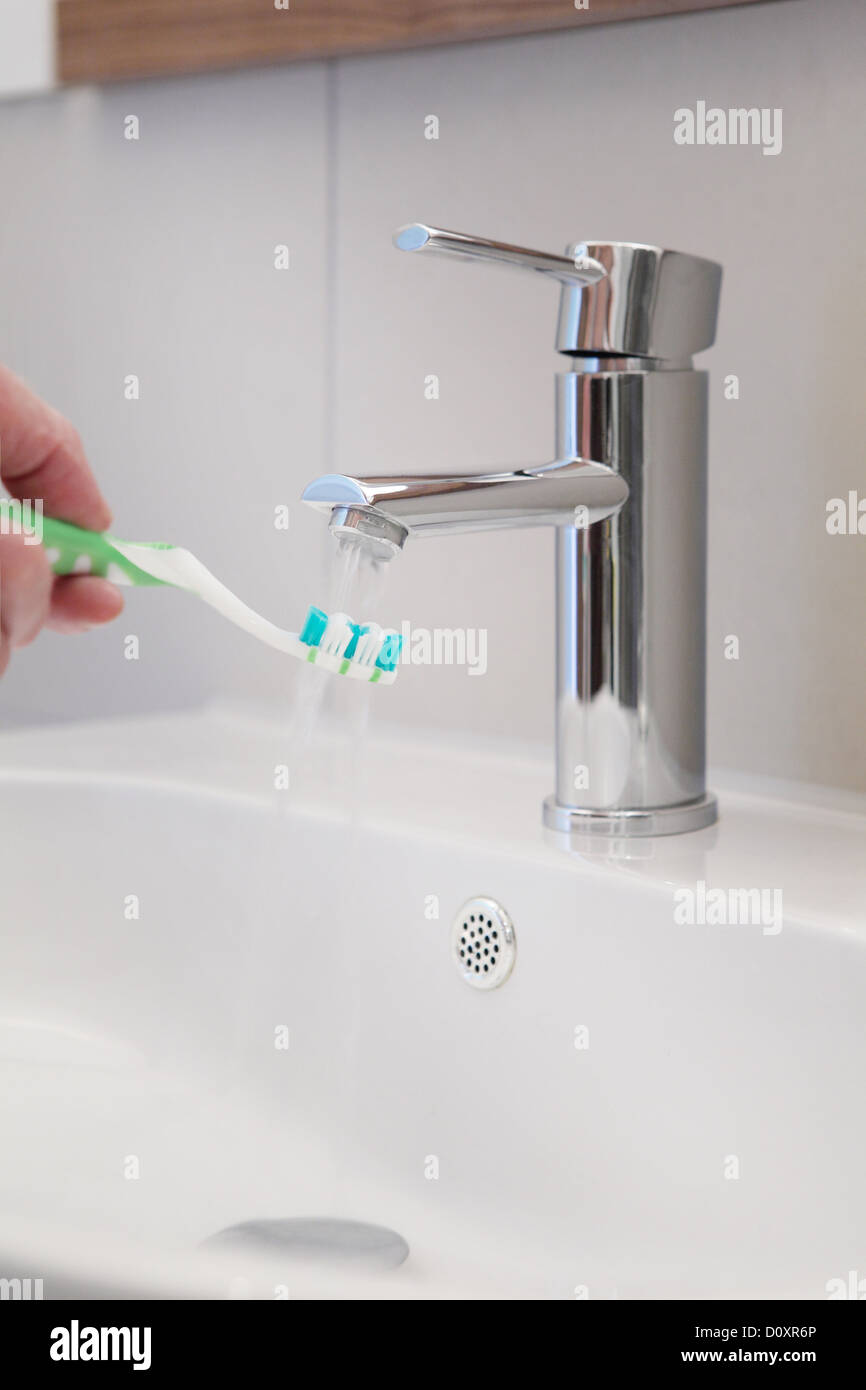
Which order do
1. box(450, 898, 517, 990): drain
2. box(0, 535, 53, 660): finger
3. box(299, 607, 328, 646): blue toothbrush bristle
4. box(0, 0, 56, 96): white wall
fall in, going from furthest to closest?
1. box(0, 0, 56, 96): white wall
2. box(450, 898, 517, 990): drain
3. box(299, 607, 328, 646): blue toothbrush bristle
4. box(0, 535, 53, 660): finger

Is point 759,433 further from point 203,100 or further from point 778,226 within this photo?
point 203,100

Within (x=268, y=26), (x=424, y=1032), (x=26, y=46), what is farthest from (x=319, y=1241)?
(x=26, y=46)

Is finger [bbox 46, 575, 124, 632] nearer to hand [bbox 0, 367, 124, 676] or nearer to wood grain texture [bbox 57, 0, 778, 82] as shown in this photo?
hand [bbox 0, 367, 124, 676]

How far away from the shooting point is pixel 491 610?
0.78m

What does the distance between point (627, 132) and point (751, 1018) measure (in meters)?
0.38

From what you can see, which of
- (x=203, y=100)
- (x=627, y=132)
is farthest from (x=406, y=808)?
(x=203, y=100)

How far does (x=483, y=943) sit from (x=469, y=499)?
17 cm

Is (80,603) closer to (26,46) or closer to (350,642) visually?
(350,642)

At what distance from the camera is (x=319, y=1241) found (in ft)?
1.81

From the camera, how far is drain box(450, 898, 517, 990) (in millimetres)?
600

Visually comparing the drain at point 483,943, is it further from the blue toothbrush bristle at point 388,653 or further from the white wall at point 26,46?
the white wall at point 26,46

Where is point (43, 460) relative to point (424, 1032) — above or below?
above

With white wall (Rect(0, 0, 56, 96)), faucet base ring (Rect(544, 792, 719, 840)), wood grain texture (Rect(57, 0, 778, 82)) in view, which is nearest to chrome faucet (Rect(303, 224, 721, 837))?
faucet base ring (Rect(544, 792, 719, 840))
